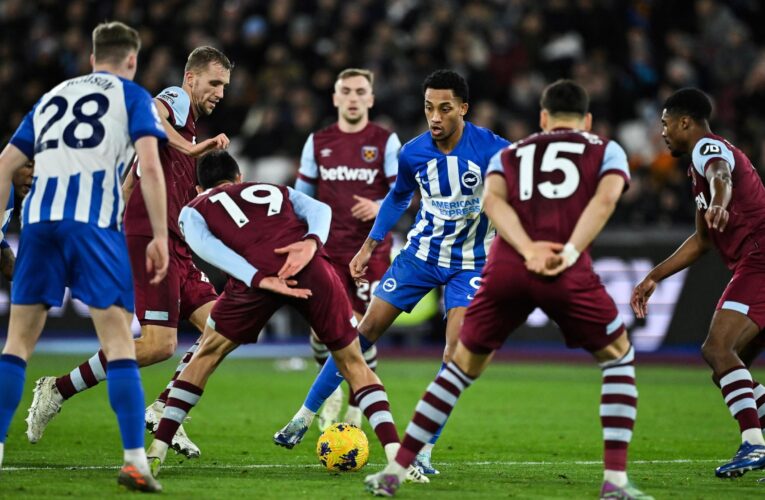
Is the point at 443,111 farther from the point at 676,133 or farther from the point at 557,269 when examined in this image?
the point at 557,269

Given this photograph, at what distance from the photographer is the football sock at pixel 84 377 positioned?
866 centimetres

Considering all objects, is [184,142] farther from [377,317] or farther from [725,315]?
[725,315]

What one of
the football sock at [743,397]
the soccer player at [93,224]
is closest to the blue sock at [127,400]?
the soccer player at [93,224]

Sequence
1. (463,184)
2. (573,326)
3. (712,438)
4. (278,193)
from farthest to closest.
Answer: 1. (712,438)
2. (463,184)
3. (278,193)
4. (573,326)

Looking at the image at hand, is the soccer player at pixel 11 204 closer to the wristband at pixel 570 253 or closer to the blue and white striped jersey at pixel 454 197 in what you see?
the blue and white striped jersey at pixel 454 197

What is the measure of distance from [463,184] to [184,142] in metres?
2.08

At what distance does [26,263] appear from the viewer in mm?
6797

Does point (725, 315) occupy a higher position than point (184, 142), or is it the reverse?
A: point (184, 142)

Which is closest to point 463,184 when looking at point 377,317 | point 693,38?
point 377,317

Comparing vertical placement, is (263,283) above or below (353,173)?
below

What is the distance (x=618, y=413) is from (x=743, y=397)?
2.08m

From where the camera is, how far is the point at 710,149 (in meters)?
8.20

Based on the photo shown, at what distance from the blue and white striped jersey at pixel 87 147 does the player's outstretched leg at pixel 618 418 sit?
3.00m

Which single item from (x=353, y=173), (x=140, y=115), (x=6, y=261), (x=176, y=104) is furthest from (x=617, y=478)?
(x=353, y=173)
